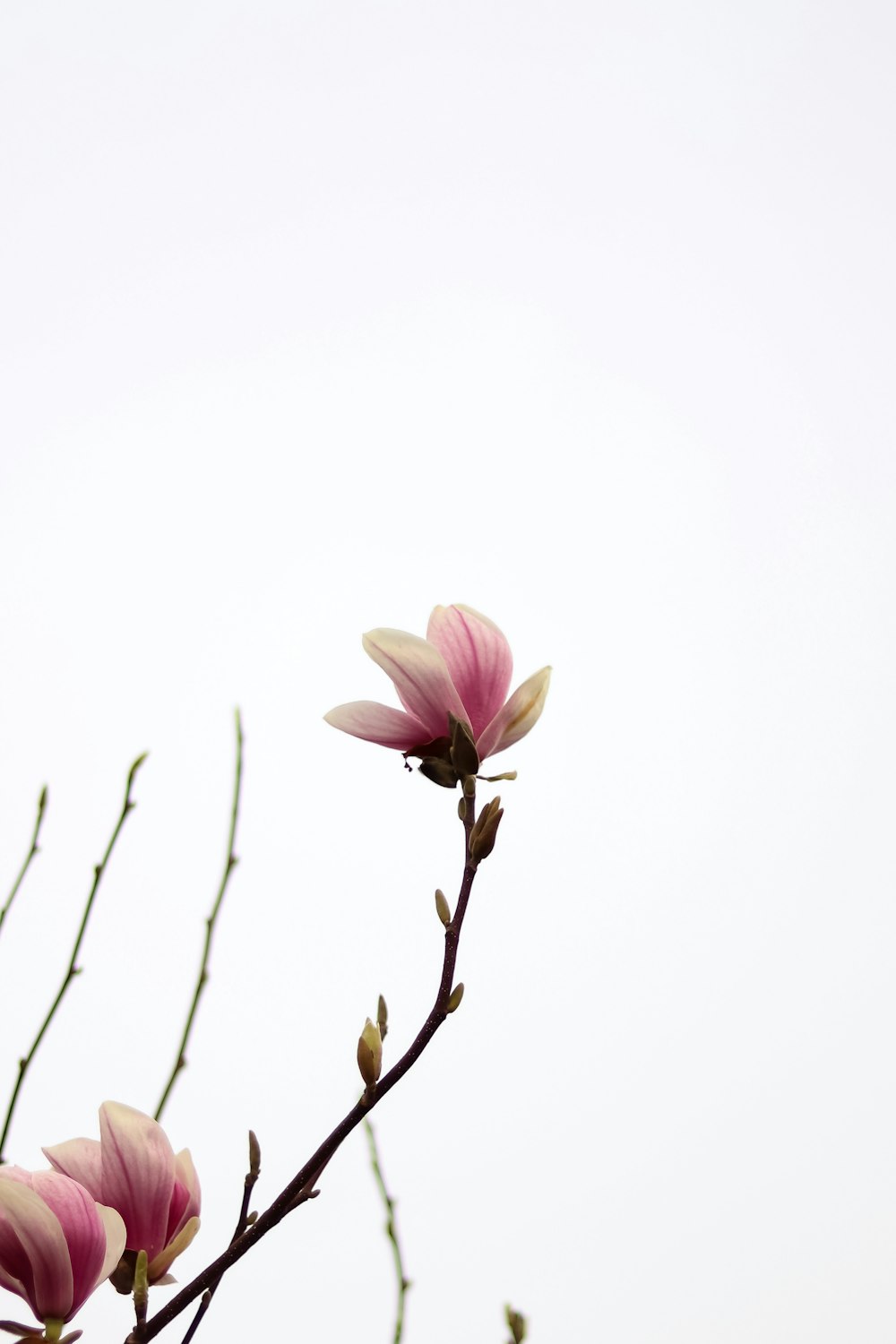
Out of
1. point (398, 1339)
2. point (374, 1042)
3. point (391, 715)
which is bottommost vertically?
point (398, 1339)

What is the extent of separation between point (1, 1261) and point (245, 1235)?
0.09 m

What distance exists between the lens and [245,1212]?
0.39 meters

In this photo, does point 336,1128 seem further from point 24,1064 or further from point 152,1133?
point 24,1064

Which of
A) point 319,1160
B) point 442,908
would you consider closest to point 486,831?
point 442,908

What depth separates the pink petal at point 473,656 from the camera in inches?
20.5

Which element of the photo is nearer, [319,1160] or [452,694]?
[319,1160]

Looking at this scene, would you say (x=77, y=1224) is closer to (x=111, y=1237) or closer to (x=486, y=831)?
(x=111, y=1237)

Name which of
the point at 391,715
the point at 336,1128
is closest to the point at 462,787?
the point at 391,715

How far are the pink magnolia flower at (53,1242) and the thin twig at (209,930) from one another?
A: 84mm

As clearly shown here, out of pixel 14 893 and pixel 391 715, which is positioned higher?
pixel 391 715

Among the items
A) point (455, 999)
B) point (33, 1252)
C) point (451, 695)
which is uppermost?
point (451, 695)

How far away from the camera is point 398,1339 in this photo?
0.49 meters

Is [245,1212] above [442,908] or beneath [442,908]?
beneath

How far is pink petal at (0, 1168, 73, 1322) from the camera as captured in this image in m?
0.37
